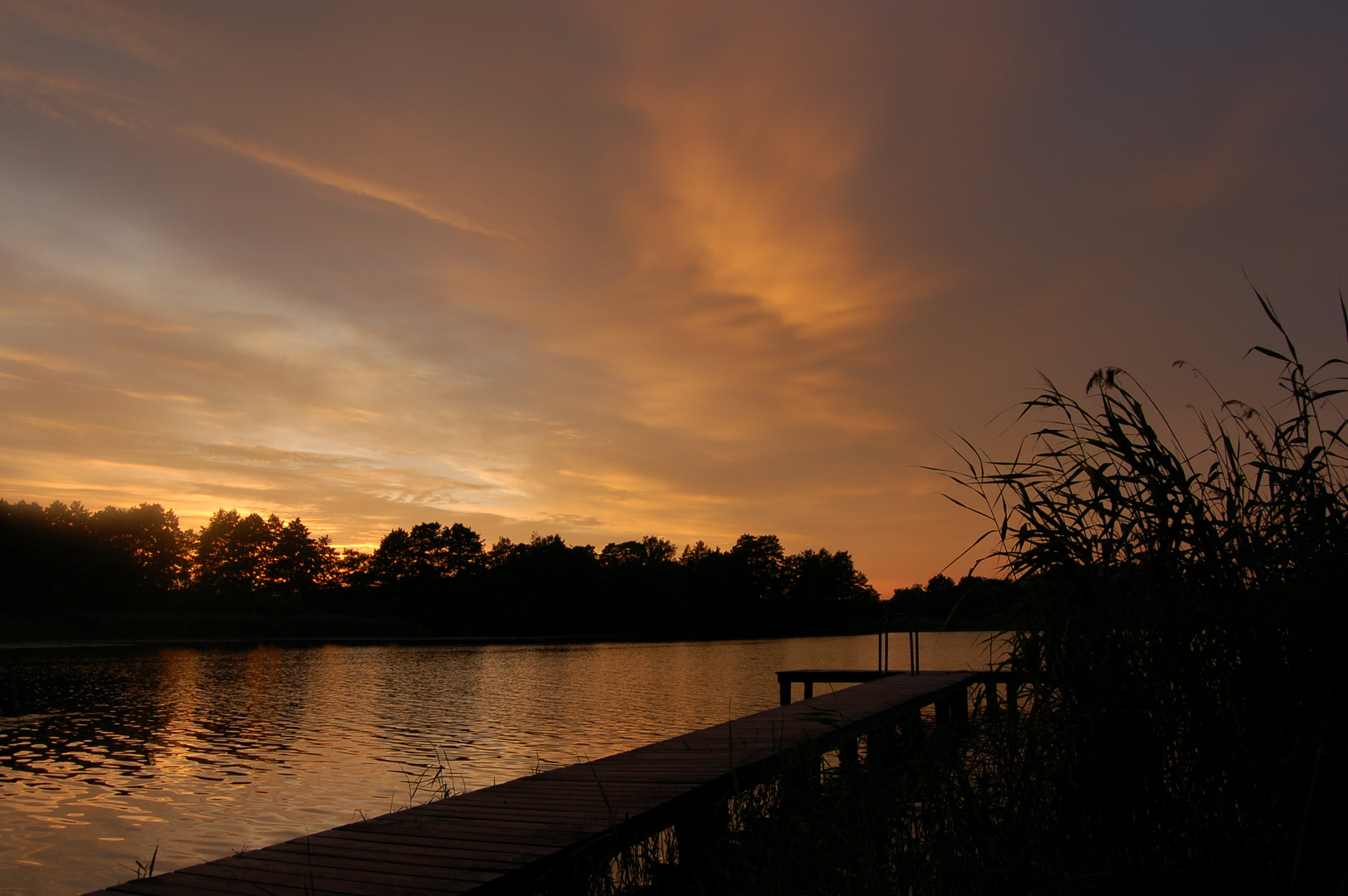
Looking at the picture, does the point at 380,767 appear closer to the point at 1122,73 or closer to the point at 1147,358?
the point at 1147,358

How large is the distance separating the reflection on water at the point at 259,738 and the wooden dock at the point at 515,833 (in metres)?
1.72

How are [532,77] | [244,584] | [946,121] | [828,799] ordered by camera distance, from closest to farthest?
1. [828,799]
2. [946,121]
3. [532,77]
4. [244,584]

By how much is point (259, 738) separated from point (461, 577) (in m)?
65.8

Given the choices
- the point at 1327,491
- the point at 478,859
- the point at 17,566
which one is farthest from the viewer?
the point at 17,566

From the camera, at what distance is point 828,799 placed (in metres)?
4.22

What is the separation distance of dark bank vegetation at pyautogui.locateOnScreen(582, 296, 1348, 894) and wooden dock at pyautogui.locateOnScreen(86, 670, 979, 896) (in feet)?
2.12

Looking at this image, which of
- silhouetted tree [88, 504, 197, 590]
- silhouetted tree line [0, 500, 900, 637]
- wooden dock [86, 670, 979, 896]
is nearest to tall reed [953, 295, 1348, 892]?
wooden dock [86, 670, 979, 896]

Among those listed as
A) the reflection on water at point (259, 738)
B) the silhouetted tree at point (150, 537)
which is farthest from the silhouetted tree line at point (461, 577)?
the reflection on water at point (259, 738)

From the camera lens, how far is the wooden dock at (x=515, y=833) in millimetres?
2982

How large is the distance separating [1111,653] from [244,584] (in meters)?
89.4

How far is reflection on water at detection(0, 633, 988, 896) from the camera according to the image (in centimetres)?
700

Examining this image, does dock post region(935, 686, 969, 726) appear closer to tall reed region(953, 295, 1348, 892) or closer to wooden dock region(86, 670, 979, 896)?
wooden dock region(86, 670, 979, 896)

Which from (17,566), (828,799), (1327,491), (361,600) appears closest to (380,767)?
(828,799)

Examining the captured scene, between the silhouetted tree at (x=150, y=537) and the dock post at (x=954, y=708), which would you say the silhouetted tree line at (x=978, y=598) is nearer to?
the dock post at (x=954, y=708)
